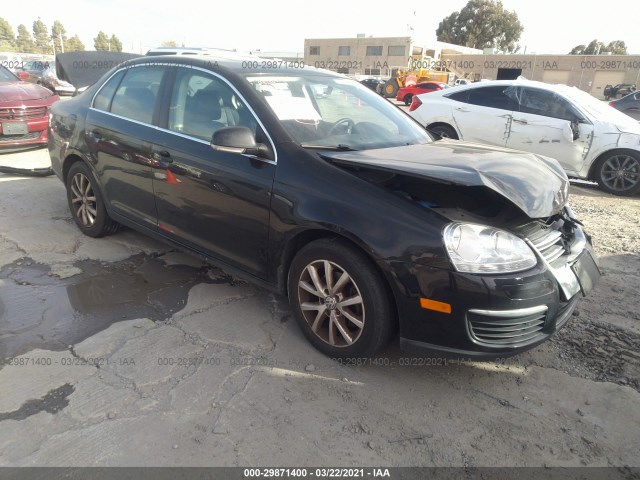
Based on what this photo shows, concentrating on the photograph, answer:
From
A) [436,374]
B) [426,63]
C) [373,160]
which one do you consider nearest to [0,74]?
[373,160]

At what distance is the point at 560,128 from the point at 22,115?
868 centimetres

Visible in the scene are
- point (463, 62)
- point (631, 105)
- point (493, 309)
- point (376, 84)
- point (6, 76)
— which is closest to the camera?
point (493, 309)

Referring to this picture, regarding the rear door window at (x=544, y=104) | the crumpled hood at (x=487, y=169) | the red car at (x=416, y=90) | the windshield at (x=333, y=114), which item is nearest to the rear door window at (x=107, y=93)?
the windshield at (x=333, y=114)

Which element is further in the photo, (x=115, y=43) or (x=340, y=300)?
(x=115, y=43)

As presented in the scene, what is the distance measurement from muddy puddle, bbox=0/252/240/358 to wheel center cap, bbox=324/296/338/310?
1233 millimetres

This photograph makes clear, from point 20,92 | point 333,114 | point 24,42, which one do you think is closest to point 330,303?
point 333,114

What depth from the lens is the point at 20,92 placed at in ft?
26.1

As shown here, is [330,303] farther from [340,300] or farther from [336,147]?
[336,147]

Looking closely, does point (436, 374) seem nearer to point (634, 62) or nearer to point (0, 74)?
point (0, 74)

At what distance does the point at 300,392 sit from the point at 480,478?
0.97 metres

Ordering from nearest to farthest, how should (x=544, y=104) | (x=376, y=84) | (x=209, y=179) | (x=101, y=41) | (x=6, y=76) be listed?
(x=209, y=179), (x=544, y=104), (x=6, y=76), (x=376, y=84), (x=101, y=41)

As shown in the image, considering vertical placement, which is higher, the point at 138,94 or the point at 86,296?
the point at 138,94

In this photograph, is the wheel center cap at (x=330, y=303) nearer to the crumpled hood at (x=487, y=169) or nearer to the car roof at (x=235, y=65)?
the crumpled hood at (x=487, y=169)

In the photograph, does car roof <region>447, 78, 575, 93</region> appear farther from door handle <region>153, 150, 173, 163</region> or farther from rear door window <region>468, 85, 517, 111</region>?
door handle <region>153, 150, 173, 163</region>
